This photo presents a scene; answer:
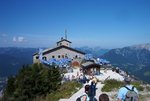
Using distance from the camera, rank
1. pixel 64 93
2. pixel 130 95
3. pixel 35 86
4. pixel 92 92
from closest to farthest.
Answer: pixel 130 95 < pixel 92 92 < pixel 64 93 < pixel 35 86

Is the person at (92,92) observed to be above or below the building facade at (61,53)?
below

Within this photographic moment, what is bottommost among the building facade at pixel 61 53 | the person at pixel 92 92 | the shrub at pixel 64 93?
the shrub at pixel 64 93

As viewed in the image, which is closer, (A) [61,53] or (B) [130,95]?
(B) [130,95]

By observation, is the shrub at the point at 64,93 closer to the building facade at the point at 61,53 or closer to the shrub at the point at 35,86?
the shrub at the point at 35,86

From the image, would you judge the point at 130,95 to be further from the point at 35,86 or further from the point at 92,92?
the point at 35,86

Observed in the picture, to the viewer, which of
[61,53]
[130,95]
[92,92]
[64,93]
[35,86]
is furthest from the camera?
[61,53]

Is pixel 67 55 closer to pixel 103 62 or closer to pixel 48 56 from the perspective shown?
pixel 48 56

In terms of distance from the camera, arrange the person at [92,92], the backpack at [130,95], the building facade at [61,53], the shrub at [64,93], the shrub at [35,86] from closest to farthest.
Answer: the backpack at [130,95], the person at [92,92], the shrub at [64,93], the shrub at [35,86], the building facade at [61,53]

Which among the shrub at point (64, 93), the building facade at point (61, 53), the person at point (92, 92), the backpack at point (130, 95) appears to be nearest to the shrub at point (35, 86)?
the shrub at point (64, 93)

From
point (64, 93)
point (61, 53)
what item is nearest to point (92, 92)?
point (64, 93)

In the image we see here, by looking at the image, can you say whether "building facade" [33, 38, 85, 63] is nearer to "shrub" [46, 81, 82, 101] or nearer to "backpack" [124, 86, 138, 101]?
"shrub" [46, 81, 82, 101]

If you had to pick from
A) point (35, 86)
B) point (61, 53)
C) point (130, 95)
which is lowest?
point (35, 86)

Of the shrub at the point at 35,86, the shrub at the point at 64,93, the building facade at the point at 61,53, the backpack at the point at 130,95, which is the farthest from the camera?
the building facade at the point at 61,53

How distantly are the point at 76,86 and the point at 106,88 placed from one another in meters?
3.82
